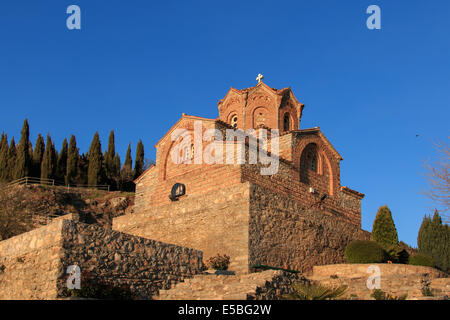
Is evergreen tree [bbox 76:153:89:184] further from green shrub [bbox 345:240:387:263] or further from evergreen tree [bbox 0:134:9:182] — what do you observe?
green shrub [bbox 345:240:387:263]

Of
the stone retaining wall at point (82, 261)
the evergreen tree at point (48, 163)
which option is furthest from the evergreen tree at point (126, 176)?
the stone retaining wall at point (82, 261)

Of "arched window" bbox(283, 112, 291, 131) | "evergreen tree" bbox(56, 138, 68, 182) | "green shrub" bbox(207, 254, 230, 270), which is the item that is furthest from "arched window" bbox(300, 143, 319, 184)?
"evergreen tree" bbox(56, 138, 68, 182)

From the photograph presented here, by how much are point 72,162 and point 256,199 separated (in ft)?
98.6

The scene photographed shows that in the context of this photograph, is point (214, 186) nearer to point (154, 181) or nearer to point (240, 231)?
point (240, 231)

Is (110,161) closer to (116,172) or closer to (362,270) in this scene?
(116,172)

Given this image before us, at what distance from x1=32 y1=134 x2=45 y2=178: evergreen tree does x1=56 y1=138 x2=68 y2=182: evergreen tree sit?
1588 millimetres

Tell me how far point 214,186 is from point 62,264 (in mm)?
9856

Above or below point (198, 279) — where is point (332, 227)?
above

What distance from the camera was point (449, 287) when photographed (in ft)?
64.6

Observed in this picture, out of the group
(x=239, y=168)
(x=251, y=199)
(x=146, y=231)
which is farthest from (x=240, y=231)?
(x=146, y=231)

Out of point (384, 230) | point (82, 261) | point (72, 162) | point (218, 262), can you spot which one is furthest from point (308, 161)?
point (72, 162)

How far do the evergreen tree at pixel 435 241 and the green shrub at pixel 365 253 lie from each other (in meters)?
5.03

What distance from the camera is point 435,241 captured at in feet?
89.7

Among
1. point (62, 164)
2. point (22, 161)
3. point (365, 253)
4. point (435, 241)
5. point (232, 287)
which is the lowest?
point (232, 287)
